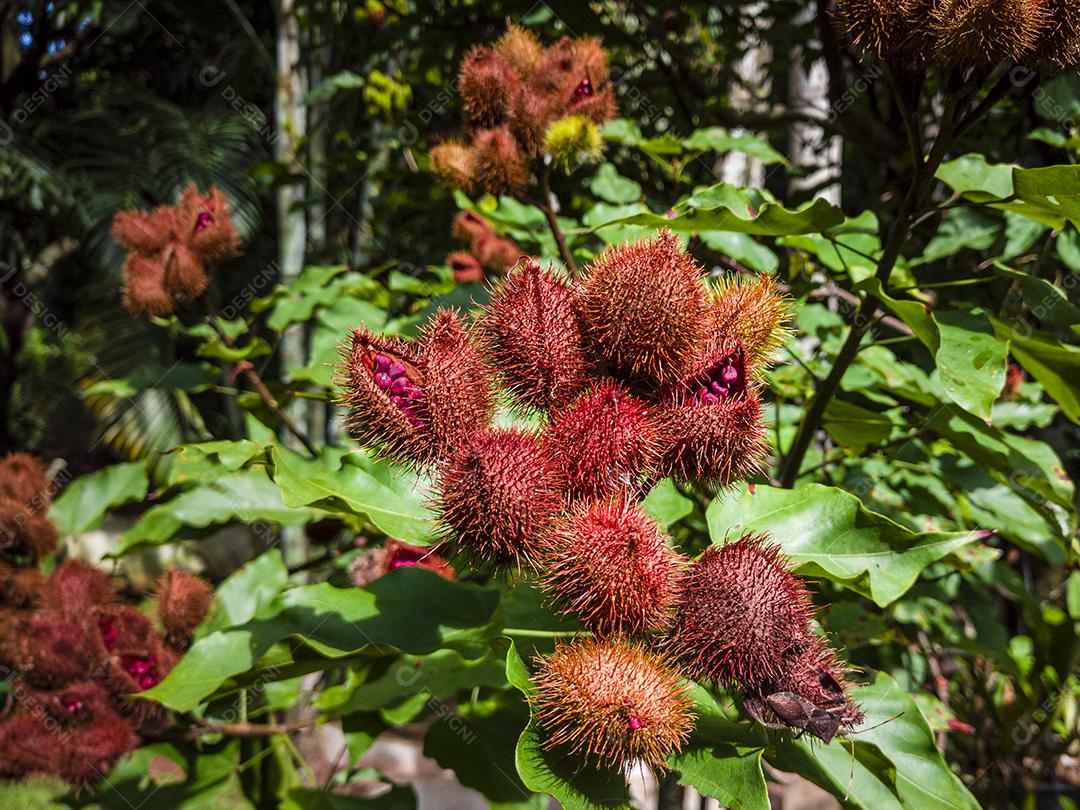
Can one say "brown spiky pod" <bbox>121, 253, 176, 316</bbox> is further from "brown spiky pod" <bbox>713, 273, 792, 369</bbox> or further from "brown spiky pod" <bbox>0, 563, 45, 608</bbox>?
"brown spiky pod" <bbox>713, 273, 792, 369</bbox>

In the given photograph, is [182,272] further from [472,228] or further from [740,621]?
[740,621]

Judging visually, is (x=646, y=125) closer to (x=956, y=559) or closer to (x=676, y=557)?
(x=956, y=559)

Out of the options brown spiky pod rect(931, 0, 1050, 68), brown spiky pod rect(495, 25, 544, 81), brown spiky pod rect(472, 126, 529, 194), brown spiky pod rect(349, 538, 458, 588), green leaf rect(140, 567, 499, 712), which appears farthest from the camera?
brown spiky pod rect(495, 25, 544, 81)

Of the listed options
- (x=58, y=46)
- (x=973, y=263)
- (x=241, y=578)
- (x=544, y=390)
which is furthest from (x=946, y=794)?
(x=58, y=46)

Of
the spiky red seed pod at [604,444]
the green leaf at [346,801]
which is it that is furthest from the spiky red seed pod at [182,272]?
the spiky red seed pod at [604,444]

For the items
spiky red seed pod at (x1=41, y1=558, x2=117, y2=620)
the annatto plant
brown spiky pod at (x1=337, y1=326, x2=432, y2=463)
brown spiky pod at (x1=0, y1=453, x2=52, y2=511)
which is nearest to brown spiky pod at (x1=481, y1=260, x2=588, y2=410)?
the annatto plant

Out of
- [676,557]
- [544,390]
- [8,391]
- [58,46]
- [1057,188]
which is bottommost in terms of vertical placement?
[8,391]

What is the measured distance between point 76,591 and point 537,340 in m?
1.37

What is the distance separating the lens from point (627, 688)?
3.07ft

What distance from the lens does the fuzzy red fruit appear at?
41.3 inches

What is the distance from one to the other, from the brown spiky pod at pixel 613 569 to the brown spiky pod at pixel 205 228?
1.53 metres

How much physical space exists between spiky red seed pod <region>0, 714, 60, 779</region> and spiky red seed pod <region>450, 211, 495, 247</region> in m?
1.53

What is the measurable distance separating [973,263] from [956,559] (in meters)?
1.43

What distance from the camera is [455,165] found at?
1825mm
